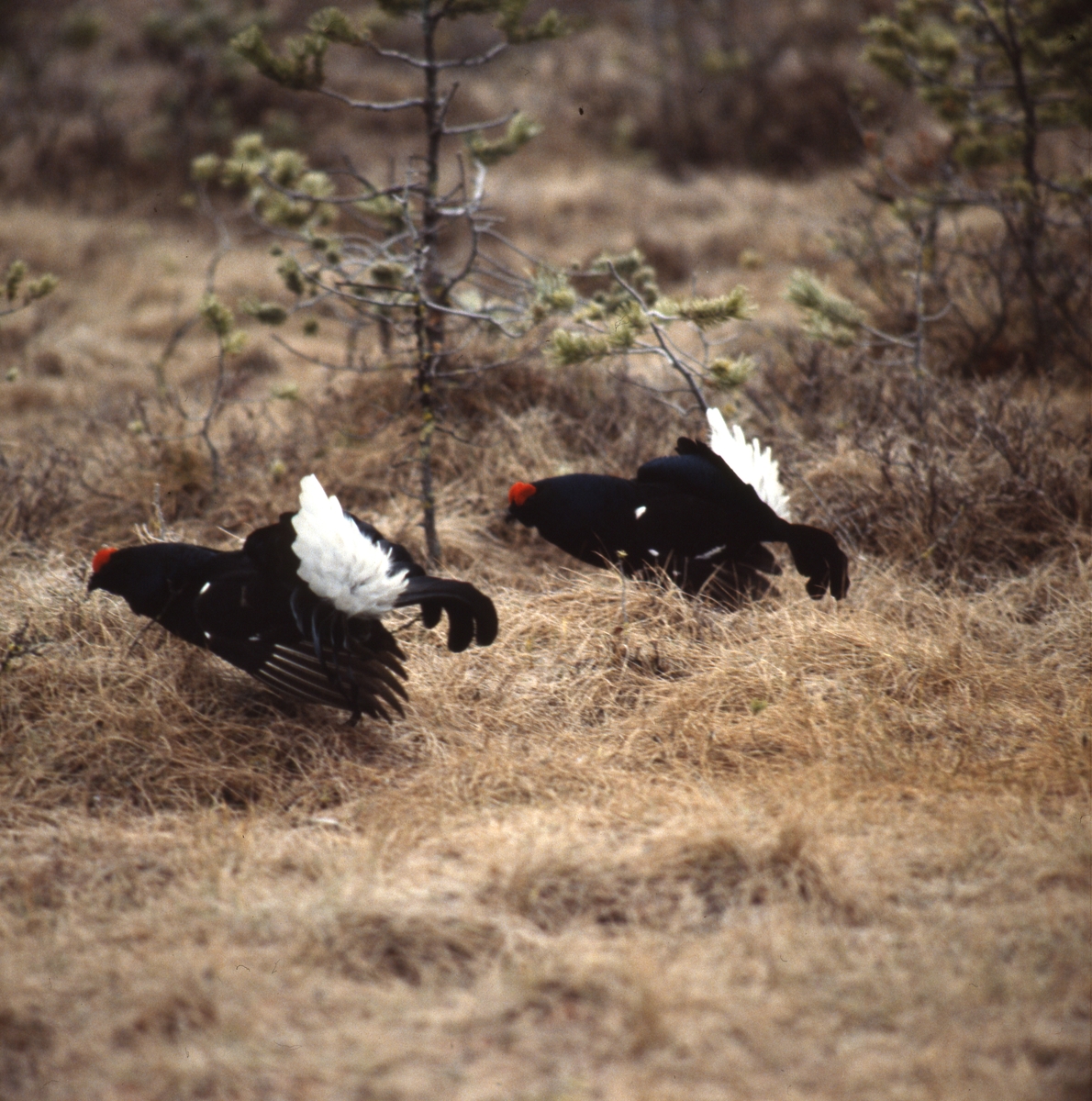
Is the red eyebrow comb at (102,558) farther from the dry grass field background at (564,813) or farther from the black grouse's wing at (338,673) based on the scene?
the black grouse's wing at (338,673)

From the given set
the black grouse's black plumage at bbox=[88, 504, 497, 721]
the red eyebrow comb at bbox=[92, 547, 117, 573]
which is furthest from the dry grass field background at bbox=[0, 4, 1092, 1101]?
the red eyebrow comb at bbox=[92, 547, 117, 573]

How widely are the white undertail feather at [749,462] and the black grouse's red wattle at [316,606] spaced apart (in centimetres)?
120

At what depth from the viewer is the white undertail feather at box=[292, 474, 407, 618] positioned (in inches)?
109

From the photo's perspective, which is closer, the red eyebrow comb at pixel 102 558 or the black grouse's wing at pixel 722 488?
the red eyebrow comb at pixel 102 558

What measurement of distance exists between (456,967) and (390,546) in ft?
4.57

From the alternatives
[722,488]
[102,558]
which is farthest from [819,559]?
[102,558]

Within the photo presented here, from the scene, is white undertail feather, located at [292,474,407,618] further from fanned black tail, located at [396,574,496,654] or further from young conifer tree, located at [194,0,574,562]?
young conifer tree, located at [194,0,574,562]

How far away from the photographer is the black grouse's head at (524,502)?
3.67 meters

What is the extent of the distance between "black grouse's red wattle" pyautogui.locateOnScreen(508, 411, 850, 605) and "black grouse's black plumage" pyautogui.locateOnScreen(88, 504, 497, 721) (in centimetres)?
78

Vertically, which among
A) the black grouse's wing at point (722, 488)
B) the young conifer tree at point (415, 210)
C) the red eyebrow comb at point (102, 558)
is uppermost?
the young conifer tree at point (415, 210)

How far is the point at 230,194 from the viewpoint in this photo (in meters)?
10.7

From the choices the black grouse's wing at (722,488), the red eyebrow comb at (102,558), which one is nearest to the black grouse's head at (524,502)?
the black grouse's wing at (722,488)

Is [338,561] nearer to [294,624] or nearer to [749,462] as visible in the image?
[294,624]

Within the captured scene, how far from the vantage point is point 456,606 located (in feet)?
9.94
